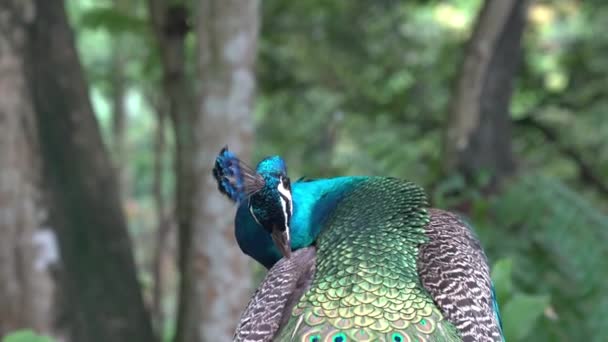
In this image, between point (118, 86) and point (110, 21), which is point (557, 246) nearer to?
point (110, 21)

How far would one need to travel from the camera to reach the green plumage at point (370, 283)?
156cm

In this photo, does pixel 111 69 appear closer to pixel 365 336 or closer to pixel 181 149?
pixel 181 149

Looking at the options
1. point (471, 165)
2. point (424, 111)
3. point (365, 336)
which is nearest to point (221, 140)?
point (365, 336)

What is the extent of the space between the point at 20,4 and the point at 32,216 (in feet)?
3.02

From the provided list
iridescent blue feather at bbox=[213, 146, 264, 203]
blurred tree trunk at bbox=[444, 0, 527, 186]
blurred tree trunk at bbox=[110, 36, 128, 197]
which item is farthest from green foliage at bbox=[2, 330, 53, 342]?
blurred tree trunk at bbox=[110, 36, 128, 197]

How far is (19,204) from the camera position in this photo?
302cm

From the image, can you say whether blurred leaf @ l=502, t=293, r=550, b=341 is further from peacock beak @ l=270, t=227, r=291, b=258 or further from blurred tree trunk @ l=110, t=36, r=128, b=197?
blurred tree trunk @ l=110, t=36, r=128, b=197

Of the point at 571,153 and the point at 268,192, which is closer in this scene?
the point at 268,192

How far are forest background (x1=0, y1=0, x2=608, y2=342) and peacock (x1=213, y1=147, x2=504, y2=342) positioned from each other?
0.40m

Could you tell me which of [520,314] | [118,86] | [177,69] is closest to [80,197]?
[177,69]

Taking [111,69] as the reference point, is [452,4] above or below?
above

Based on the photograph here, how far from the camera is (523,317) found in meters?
2.16

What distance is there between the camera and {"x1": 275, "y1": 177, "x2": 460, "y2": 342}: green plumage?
1556 mm

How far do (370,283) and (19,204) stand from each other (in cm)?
192
